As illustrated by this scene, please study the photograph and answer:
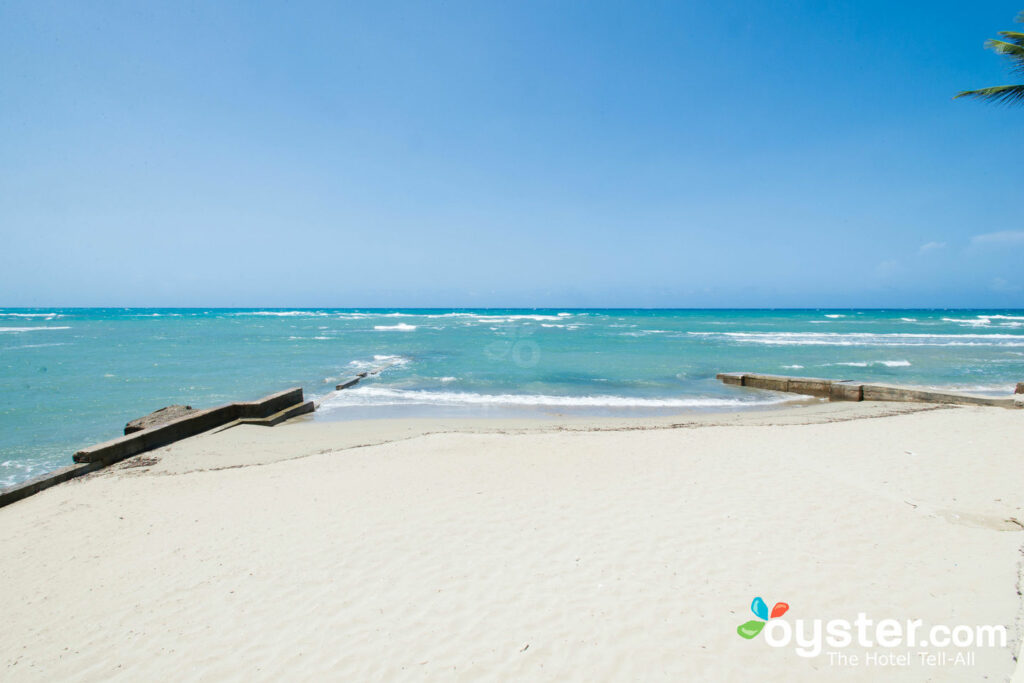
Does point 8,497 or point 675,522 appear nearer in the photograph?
point 675,522

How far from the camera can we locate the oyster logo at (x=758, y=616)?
10.8ft

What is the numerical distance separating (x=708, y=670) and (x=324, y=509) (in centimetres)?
427

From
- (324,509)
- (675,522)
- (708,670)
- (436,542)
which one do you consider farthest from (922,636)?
(324,509)

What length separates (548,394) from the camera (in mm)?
14602

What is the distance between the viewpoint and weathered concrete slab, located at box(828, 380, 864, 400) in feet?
42.7

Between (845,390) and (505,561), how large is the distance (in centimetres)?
1326

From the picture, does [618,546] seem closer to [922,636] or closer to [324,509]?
[922,636]

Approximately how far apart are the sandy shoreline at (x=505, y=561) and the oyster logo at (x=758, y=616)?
0.05 meters

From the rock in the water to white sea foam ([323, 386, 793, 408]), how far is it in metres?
3.68

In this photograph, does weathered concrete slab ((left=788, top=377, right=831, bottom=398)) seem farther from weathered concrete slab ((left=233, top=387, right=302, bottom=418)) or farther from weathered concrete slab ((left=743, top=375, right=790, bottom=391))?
weathered concrete slab ((left=233, top=387, right=302, bottom=418))

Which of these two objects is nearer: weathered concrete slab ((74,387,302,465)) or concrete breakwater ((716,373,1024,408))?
weathered concrete slab ((74,387,302,465))

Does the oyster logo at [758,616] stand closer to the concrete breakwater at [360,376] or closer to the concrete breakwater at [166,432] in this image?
the concrete breakwater at [166,432]

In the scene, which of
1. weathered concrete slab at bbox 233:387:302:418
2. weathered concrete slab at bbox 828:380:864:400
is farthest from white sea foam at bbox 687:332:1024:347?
weathered concrete slab at bbox 233:387:302:418
